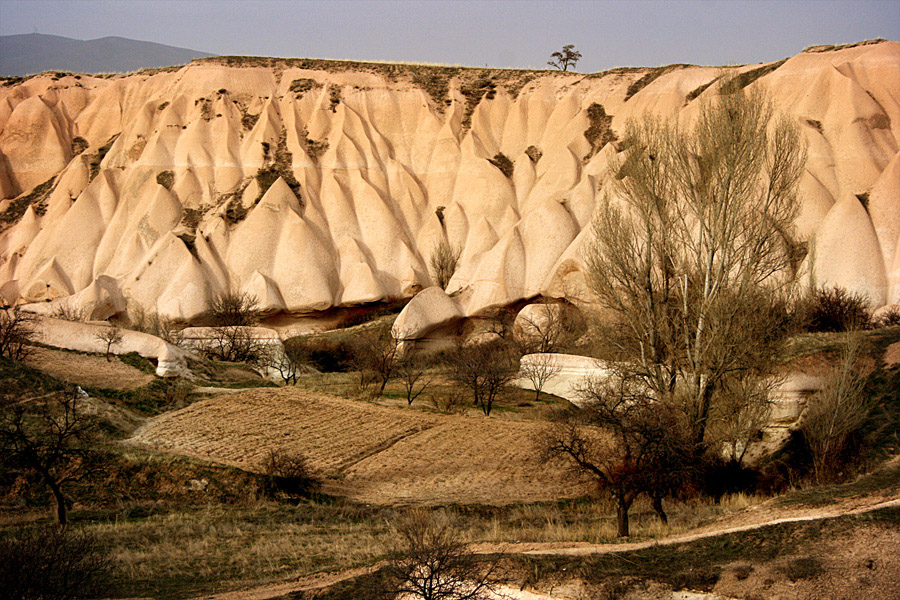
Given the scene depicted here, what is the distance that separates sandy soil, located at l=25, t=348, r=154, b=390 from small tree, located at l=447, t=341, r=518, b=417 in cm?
957

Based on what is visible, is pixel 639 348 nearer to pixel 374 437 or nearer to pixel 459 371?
pixel 374 437

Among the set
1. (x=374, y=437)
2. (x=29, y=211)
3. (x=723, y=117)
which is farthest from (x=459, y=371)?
(x=29, y=211)

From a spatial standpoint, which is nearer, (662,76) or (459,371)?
(459,371)

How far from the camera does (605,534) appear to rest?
384 inches

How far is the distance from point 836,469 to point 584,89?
34611 millimetres

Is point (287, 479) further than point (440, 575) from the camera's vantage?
Yes

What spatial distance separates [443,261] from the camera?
3947 centimetres

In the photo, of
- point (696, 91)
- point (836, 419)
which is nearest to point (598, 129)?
point (696, 91)

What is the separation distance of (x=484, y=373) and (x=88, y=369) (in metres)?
11.8

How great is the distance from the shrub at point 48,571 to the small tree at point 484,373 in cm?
1580

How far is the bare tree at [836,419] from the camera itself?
13711 millimetres

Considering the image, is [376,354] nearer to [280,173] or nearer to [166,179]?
[280,173]

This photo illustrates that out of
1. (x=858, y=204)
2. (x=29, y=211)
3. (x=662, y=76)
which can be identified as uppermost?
(x=662, y=76)

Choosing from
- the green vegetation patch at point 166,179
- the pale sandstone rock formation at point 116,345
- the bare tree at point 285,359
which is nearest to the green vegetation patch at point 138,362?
the pale sandstone rock formation at point 116,345
